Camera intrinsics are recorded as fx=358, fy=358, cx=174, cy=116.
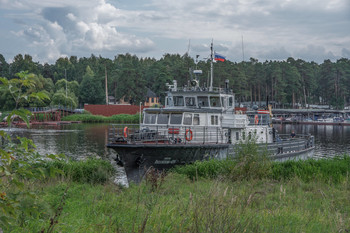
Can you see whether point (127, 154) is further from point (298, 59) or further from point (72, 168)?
point (298, 59)

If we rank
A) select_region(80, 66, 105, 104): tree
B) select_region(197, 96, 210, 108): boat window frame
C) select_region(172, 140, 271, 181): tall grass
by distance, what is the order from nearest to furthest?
select_region(172, 140, 271, 181): tall grass
select_region(197, 96, 210, 108): boat window frame
select_region(80, 66, 105, 104): tree

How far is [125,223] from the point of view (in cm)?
668

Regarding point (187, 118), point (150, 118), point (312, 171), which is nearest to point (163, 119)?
point (150, 118)

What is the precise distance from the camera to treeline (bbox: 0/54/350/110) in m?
94.4

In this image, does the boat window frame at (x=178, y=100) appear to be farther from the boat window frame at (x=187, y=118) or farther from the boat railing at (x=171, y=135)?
the boat railing at (x=171, y=135)

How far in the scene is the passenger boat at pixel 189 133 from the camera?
18.0 meters

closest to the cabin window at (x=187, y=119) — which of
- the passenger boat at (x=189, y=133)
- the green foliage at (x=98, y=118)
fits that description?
the passenger boat at (x=189, y=133)

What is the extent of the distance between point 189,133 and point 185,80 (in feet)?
245

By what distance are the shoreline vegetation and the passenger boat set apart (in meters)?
1.53

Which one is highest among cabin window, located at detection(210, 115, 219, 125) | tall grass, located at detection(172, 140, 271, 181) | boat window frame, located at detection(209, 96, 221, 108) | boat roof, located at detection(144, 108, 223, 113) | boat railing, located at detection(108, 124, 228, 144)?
boat window frame, located at detection(209, 96, 221, 108)

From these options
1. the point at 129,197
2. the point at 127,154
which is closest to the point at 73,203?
the point at 129,197

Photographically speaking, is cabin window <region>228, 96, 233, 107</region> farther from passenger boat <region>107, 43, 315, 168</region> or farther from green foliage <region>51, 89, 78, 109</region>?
green foliage <region>51, 89, 78, 109</region>

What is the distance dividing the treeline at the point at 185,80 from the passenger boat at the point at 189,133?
213ft

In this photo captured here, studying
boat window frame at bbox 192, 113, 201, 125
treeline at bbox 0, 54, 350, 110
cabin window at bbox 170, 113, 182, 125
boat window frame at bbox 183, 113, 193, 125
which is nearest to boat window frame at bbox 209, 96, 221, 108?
boat window frame at bbox 192, 113, 201, 125
